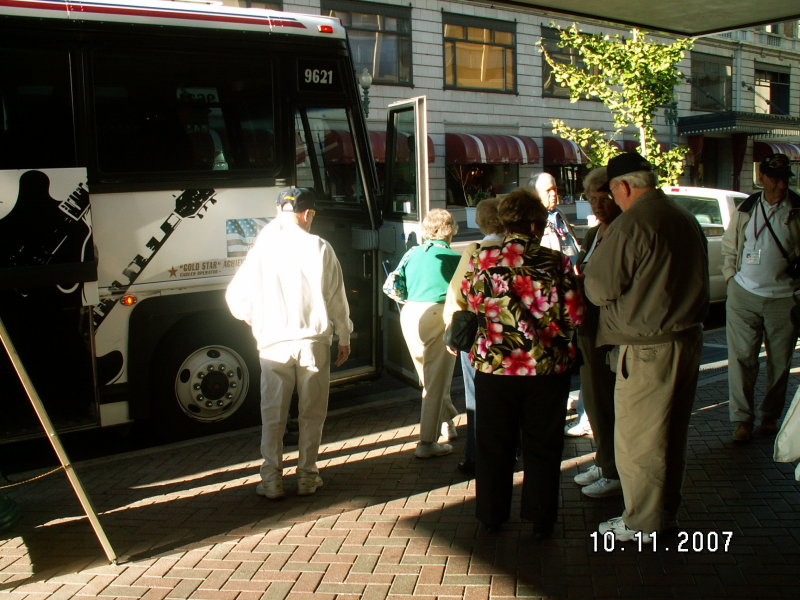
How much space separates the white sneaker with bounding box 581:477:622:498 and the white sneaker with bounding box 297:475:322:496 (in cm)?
167

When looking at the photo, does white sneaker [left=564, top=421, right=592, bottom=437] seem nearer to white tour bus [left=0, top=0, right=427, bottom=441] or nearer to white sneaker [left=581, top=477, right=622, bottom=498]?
white sneaker [left=581, top=477, right=622, bottom=498]

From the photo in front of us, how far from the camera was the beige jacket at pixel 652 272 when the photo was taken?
3.89 meters

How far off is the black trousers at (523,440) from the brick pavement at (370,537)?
0.65ft

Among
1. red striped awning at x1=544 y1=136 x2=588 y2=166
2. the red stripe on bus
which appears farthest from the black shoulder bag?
red striped awning at x1=544 y1=136 x2=588 y2=166

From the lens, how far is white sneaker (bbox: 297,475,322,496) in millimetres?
5141

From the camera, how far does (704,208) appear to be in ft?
37.9

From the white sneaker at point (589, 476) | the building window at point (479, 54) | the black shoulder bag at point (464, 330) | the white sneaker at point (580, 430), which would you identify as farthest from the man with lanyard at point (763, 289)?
the building window at point (479, 54)

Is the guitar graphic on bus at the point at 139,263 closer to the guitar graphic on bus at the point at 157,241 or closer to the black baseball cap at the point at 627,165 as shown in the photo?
the guitar graphic on bus at the point at 157,241

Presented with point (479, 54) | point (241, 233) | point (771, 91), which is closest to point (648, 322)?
point (241, 233)

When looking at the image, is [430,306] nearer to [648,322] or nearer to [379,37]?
[648,322]

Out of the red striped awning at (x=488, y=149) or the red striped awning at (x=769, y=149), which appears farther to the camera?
the red striped awning at (x=769, y=149)

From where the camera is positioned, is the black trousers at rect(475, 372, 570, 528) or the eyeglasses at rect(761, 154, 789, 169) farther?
the eyeglasses at rect(761, 154, 789, 169)

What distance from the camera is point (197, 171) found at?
6199 millimetres

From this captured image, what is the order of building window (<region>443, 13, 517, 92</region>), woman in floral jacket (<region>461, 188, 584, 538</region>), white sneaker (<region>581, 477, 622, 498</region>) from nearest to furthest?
woman in floral jacket (<region>461, 188, 584, 538</region>), white sneaker (<region>581, 477, 622, 498</region>), building window (<region>443, 13, 517, 92</region>)
